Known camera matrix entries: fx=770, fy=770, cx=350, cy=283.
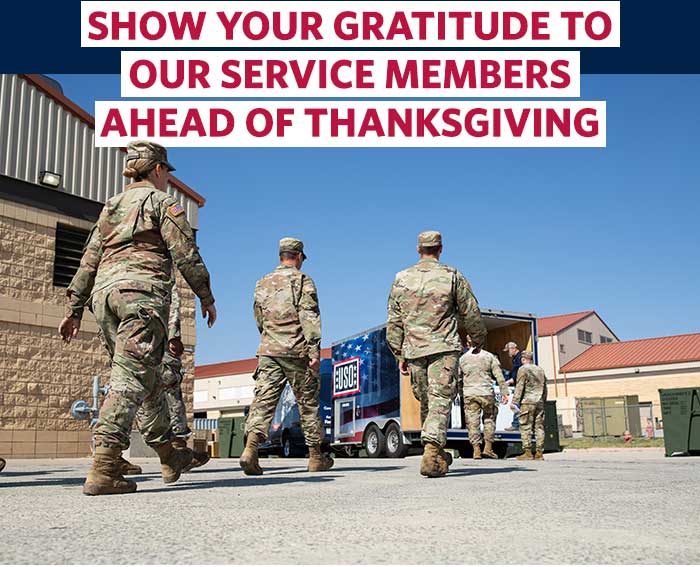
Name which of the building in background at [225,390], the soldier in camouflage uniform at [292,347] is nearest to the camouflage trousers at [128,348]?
the soldier in camouflage uniform at [292,347]

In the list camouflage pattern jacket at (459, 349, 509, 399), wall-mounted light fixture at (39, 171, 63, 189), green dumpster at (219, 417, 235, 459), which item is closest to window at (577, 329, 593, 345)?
green dumpster at (219, 417, 235, 459)

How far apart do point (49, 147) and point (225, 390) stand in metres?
51.5

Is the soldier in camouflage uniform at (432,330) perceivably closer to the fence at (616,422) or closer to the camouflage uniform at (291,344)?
the camouflage uniform at (291,344)

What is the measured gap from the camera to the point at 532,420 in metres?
12.4

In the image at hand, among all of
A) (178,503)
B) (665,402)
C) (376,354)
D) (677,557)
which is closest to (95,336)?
(376,354)

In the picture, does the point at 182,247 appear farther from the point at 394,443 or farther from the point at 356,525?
the point at 394,443

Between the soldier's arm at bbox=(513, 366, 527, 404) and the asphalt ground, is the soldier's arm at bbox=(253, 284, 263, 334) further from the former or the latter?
the soldier's arm at bbox=(513, 366, 527, 404)

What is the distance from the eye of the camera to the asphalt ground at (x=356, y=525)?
2.38 m

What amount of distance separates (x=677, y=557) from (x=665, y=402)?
12.4 metres

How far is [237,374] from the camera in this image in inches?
2579

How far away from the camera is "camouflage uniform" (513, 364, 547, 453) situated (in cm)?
1238

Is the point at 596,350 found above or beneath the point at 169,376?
above

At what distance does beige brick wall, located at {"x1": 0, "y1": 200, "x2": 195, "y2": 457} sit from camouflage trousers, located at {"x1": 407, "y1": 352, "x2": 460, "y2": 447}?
11297 millimetres

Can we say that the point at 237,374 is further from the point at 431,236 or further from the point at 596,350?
the point at 431,236
